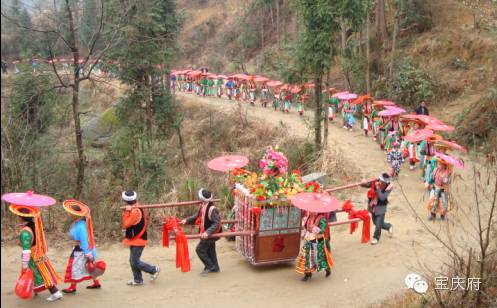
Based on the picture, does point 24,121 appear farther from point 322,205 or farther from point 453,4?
point 453,4

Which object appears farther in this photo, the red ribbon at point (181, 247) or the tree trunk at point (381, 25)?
the tree trunk at point (381, 25)

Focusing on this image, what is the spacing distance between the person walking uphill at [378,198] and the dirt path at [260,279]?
1.19 feet

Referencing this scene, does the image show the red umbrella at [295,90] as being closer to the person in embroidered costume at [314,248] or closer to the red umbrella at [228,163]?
the red umbrella at [228,163]

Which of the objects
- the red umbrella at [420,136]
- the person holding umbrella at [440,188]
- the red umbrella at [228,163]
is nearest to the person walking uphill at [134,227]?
the red umbrella at [228,163]

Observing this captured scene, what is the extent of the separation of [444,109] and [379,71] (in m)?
5.35

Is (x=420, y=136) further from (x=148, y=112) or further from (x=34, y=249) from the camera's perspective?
(x=148, y=112)

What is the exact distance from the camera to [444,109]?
900 inches

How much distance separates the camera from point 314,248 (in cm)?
895

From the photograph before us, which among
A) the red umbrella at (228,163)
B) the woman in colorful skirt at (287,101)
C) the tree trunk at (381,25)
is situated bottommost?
the woman in colorful skirt at (287,101)

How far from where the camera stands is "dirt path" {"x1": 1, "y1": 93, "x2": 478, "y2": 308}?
8414 mm

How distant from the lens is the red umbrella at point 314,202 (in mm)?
8312

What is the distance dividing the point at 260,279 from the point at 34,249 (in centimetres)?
363

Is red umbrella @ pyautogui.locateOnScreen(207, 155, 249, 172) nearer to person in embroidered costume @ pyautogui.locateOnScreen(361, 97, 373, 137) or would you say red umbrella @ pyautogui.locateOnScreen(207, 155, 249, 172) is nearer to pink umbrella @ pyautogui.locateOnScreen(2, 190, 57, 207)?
pink umbrella @ pyautogui.locateOnScreen(2, 190, 57, 207)

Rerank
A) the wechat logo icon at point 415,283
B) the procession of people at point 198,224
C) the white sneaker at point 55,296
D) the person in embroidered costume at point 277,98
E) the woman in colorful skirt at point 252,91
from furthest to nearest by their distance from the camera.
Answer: the woman in colorful skirt at point 252,91, the person in embroidered costume at point 277,98, the white sneaker at point 55,296, the procession of people at point 198,224, the wechat logo icon at point 415,283
